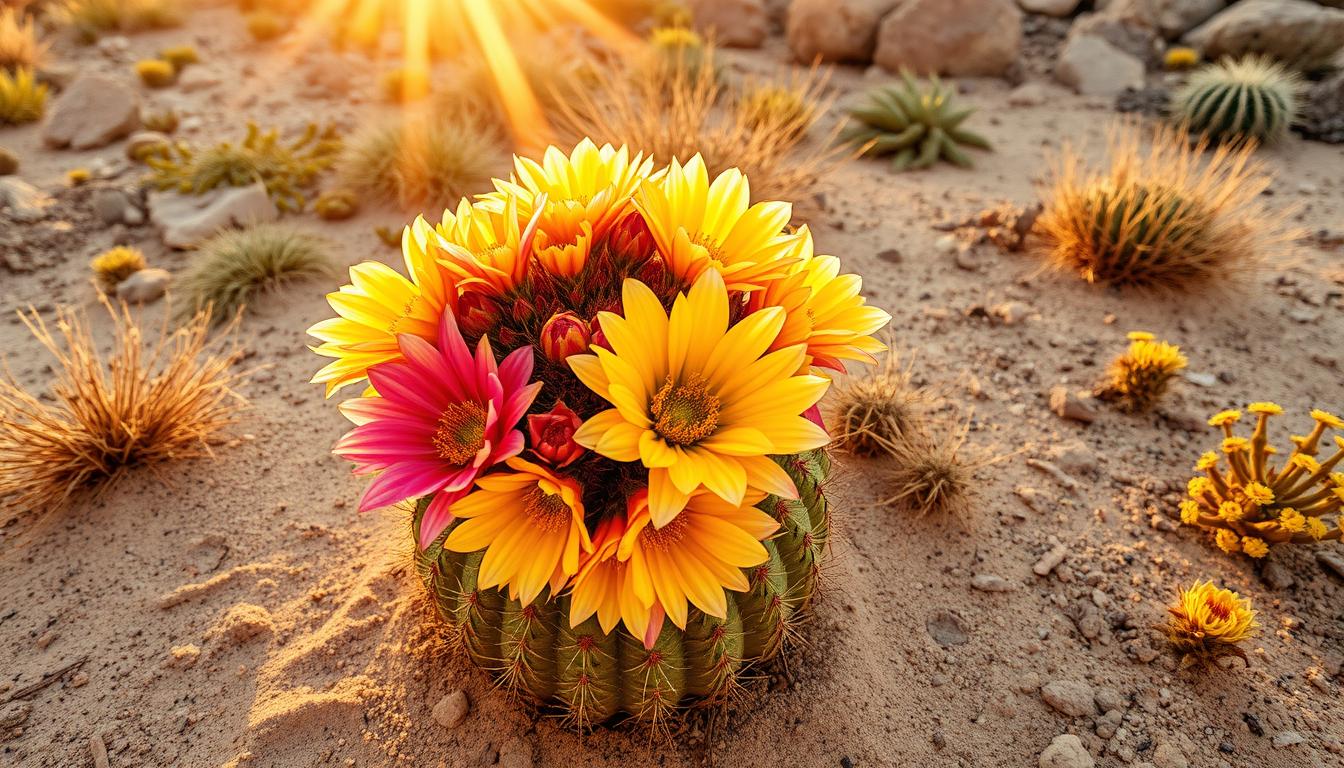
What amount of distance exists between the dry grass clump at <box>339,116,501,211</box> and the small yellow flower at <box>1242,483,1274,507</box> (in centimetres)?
471

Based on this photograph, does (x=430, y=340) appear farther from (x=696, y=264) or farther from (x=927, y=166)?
(x=927, y=166)

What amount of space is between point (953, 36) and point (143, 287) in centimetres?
760

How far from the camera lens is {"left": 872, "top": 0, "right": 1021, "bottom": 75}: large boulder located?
25.1 ft

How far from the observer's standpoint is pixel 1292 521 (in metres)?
2.64

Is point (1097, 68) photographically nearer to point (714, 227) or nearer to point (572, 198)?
point (714, 227)

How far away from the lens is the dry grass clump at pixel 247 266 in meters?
4.41

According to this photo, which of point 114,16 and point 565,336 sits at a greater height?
point 565,336

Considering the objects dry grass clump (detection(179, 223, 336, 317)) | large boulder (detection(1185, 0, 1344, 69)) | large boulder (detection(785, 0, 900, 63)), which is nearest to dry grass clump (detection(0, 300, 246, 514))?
dry grass clump (detection(179, 223, 336, 317))

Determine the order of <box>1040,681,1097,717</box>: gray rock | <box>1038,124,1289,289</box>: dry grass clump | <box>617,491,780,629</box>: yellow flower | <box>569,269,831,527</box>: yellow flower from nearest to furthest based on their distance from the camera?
1. <box>569,269,831,527</box>: yellow flower
2. <box>617,491,780,629</box>: yellow flower
3. <box>1040,681,1097,717</box>: gray rock
4. <box>1038,124,1289,289</box>: dry grass clump

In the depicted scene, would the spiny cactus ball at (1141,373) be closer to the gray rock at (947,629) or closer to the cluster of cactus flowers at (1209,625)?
the cluster of cactus flowers at (1209,625)

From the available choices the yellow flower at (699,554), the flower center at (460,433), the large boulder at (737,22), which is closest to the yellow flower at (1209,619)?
the yellow flower at (699,554)

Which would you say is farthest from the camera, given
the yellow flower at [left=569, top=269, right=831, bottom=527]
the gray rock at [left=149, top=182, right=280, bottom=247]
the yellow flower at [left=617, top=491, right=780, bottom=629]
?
the gray rock at [left=149, top=182, right=280, bottom=247]

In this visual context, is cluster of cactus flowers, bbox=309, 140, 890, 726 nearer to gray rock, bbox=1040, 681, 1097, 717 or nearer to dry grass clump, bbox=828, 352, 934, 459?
gray rock, bbox=1040, 681, 1097, 717

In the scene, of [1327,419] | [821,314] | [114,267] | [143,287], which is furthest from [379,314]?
[114,267]
